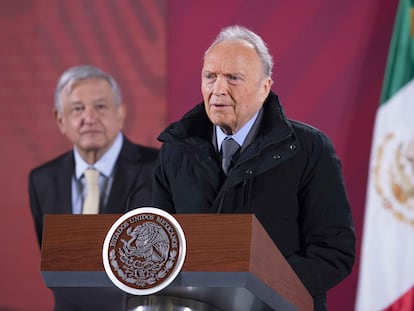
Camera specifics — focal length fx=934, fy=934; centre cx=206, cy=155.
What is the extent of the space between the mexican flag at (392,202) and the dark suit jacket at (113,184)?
1051mm

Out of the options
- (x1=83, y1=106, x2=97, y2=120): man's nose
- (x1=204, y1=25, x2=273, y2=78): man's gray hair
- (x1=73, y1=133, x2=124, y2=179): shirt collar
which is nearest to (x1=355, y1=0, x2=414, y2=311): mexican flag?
(x1=73, y1=133, x2=124, y2=179): shirt collar

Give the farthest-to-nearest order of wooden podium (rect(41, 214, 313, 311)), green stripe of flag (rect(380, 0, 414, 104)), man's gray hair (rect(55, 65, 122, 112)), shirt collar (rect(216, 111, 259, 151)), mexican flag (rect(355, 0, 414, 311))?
green stripe of flag (rect(380, 0, 414, 104)) → mexican flag (rect(355, 0, 414, 311)) → man's gray hair (rect(55, 65, 122, 112)) → shirt collar (rect(216, 111, 259, 151)) → wooden podium (rect(41, 214, 313, 311))

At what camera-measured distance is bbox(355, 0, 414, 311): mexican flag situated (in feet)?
13.9

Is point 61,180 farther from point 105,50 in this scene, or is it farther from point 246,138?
point 246,138

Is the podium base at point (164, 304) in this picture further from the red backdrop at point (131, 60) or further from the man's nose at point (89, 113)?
the red backdrop at point (131, 60)

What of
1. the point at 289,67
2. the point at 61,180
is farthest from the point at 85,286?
the point at 289,67

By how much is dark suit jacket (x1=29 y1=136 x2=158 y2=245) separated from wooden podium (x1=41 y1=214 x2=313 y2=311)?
70.9 inches

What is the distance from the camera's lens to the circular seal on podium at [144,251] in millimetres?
1735

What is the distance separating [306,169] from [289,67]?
2.26 metres

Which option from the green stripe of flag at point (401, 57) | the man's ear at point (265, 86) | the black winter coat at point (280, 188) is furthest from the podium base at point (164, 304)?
the green stripe of flag at point (401, 57)

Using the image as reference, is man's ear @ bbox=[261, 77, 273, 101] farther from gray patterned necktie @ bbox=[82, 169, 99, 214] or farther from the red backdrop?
the red backdrop

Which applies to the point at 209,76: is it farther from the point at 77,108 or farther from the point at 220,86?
the point at 77,108

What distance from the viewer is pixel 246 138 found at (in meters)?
2.45

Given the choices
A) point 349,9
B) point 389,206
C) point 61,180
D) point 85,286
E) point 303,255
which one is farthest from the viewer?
point 349,9
